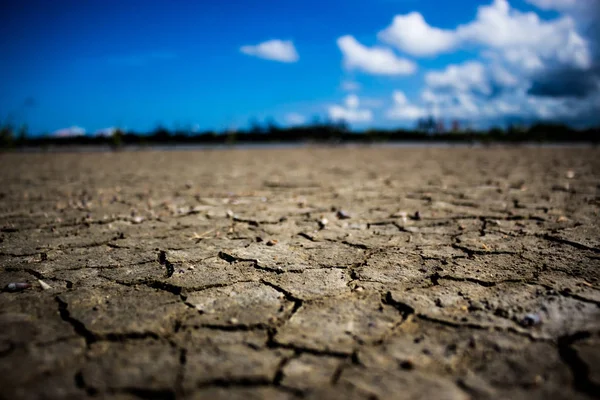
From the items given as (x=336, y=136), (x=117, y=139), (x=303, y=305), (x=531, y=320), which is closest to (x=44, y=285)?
(x=303, y=305)

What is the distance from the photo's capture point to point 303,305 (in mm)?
1301

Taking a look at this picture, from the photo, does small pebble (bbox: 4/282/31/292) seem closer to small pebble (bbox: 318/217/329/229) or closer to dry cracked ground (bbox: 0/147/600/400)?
dry cracked ground (bbox: 0/147/600/400)

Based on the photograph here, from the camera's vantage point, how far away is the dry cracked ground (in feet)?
2.96

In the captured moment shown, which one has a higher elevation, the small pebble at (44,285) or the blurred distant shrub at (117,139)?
the blurred distant shrub at (117,139)

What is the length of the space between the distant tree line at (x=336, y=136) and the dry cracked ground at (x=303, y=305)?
1618cm

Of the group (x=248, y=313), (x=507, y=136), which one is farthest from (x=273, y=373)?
(x=507, y=136)

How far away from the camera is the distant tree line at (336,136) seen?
1898 centimetres

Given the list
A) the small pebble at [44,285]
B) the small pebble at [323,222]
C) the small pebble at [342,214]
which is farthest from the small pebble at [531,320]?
the small pebble at [44,285]

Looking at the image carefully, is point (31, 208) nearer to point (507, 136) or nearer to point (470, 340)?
point (470, 340)

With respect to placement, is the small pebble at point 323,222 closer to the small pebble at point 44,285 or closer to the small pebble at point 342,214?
the small pebble at point 342,214

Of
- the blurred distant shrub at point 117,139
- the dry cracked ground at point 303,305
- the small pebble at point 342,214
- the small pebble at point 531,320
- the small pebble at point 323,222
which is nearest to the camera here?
the dry cracked ground at point 303,305

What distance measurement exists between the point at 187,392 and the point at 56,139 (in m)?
20.0

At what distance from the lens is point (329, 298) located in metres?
1.35

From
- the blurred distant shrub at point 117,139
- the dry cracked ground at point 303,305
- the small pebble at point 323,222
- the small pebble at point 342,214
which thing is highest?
the blurred distant shrub at point 117,139
